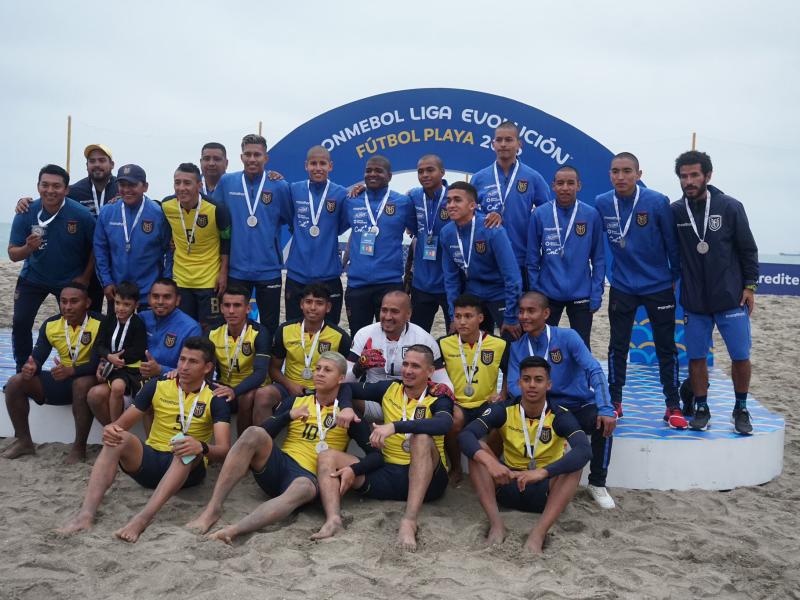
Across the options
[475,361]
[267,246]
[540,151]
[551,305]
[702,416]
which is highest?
[540,151]

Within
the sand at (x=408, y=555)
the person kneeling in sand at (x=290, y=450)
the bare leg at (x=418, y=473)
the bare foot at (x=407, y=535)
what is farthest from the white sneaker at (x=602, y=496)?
the person kneeling in sand at (x=290, y=450)

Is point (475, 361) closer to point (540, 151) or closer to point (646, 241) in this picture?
point (646, 241)

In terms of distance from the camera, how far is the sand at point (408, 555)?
3.38m

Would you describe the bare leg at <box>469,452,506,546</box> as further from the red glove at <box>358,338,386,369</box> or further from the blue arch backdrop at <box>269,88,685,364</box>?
the blue arch backdrop at <box>269,88,685,364</box>

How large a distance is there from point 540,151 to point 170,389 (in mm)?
4860

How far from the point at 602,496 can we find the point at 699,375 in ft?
4.10

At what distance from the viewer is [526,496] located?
436 cm

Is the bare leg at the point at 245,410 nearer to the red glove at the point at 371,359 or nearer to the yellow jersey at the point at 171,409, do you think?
the yellow jersey at the point at 171,409

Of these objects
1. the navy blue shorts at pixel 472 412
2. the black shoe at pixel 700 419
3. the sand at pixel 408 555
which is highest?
the navy blue shorts at pixel 472 412

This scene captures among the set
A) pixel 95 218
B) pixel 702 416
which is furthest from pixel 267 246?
pixel 702 416

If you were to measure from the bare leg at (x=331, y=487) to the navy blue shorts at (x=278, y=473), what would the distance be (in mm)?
72

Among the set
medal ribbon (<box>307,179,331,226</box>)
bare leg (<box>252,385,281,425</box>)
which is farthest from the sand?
medal ribbon (<box>307,179,331,226</box>)

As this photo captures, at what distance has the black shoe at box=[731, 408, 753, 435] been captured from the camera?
5.08 m

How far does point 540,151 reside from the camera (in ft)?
26.2
